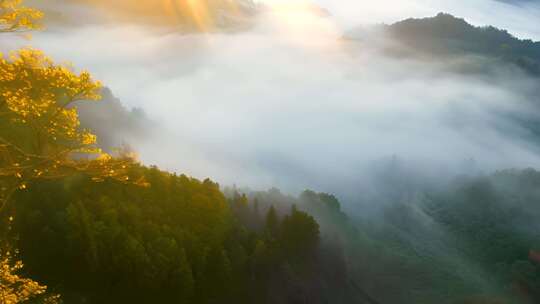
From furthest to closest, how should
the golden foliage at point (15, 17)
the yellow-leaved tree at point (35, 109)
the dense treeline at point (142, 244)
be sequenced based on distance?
the dense treeline at point (142, 244), the yellow-leaved tree at point (35, 109), the golden foliage at point (15, 17)

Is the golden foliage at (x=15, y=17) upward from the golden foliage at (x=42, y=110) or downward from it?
upward

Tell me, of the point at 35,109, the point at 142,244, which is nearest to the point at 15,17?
the point at 35,109

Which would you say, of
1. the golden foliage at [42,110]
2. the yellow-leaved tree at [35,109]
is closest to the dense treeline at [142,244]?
the yellow-leaved tree at [35,109]

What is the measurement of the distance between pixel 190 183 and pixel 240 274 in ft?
75.2

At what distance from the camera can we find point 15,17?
22.5 m

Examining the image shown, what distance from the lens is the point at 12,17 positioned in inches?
872

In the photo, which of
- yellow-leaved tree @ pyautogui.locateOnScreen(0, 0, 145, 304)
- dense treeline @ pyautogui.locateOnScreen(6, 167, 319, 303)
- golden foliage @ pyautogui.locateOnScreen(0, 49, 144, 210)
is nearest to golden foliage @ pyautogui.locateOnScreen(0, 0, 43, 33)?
yellow-leaved tree @ pyautogui.locateOnScreen(0, 0, 145, 304)

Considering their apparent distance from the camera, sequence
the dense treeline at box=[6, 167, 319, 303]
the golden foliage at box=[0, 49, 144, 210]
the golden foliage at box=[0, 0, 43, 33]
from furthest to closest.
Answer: the dense treeline at box=[6, 167, 319, 303], the golden foliage at box=[0, 49, 144, 210], the golden foliage at box=[0, 0, 43, 33]

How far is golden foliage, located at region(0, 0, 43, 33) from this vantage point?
21.8 m

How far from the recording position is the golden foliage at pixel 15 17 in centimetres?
2183

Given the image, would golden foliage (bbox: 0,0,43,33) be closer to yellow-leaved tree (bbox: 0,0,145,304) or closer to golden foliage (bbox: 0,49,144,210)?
yellow-leaved tree (bbox: 0,0,145,304)

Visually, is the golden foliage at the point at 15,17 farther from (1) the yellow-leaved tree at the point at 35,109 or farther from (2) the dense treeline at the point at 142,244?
(2) the dense treeline at the point at 142,244

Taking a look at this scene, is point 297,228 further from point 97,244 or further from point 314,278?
point 97,244

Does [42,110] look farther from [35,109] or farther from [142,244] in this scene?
[142,244]
